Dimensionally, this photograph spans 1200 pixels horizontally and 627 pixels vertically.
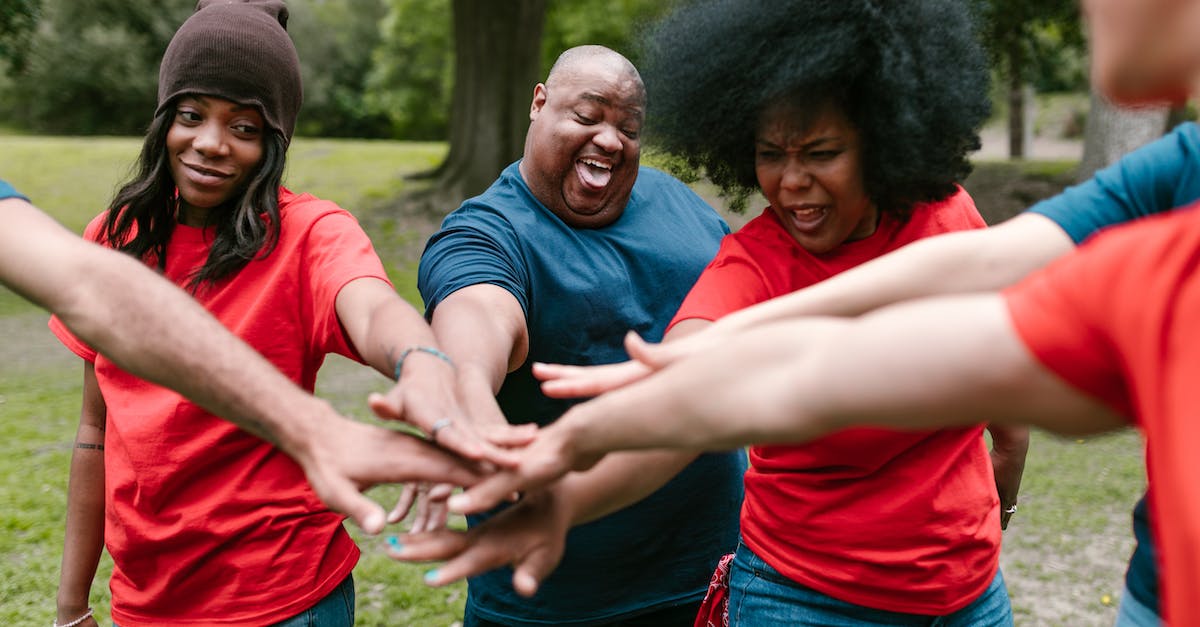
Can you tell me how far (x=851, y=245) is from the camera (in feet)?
8.77

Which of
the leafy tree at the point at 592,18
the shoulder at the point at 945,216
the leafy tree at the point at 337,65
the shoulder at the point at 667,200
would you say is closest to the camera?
the shoulder at the point at 945,216

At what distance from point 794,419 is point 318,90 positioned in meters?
38.8

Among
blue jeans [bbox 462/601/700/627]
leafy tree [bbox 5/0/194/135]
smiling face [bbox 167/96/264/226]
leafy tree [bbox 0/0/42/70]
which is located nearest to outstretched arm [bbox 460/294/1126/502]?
smiling face [bbox 167/96/264/226]

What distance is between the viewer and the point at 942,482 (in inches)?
99.4

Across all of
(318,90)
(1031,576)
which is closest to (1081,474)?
(1031,576)

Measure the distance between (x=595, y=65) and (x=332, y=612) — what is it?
1858 mm

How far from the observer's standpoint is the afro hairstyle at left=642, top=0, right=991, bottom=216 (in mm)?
2588

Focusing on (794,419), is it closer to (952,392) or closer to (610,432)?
(952,392)

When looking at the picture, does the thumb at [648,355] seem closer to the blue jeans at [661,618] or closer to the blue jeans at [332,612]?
the blue jeans at [332,612]

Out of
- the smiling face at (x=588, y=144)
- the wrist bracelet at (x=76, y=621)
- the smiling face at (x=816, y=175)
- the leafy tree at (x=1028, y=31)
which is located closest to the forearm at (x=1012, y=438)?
the smiling face at (x=816, y=175)

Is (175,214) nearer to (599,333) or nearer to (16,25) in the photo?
(599,333)

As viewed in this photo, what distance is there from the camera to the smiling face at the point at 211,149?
8.98 ft

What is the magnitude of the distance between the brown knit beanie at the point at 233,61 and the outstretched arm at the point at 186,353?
0.57 m

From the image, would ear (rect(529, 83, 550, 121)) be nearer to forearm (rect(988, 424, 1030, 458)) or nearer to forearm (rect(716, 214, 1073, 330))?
forearm (rect(716, 214, 1073, 330))
